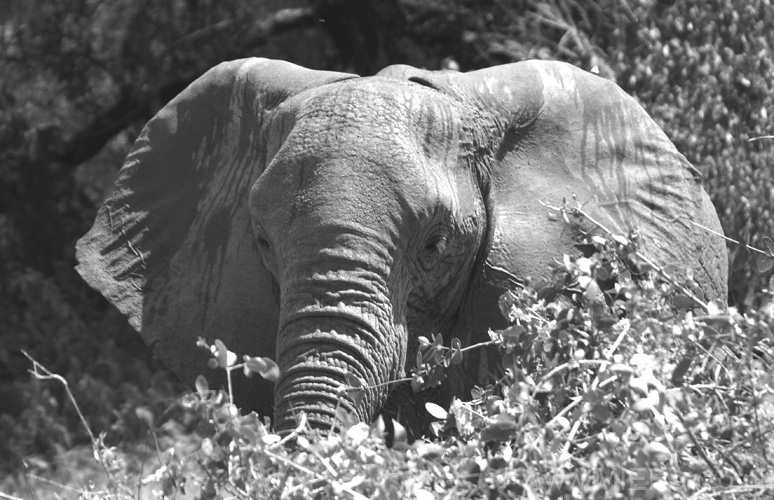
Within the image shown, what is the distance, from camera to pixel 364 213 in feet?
8.80

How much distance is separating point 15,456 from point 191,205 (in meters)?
2.21

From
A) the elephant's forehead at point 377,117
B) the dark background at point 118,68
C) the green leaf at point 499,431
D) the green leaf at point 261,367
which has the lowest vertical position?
the dark background at point 118,68

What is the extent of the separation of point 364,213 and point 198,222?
A: 2.52ft

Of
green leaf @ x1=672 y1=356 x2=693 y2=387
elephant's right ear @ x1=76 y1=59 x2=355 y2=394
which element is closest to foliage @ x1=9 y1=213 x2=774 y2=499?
green leaf @ x1=672 y1=356 x2=693 y2=387

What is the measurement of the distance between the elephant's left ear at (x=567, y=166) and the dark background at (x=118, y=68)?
2.14 m

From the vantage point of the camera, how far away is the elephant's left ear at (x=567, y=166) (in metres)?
2.96

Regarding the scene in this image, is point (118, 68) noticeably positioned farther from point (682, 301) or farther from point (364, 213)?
point (682, 301)

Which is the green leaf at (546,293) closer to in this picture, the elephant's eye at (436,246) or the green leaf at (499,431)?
the elephant's eye at (436,246)

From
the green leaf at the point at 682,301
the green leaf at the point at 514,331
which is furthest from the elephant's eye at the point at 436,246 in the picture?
the green leaf at the point at 682,301

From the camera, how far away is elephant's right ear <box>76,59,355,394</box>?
3.15m

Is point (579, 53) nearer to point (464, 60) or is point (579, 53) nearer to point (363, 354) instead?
point (464, 60)

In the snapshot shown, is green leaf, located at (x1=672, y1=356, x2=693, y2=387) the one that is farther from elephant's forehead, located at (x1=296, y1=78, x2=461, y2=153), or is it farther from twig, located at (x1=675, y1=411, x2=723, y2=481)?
elephant's forehead, located at (x1=296, y1=78, x2=461, y2=153)

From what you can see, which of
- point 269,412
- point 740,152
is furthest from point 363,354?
point 740,152

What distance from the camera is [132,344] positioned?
5.98 metres
